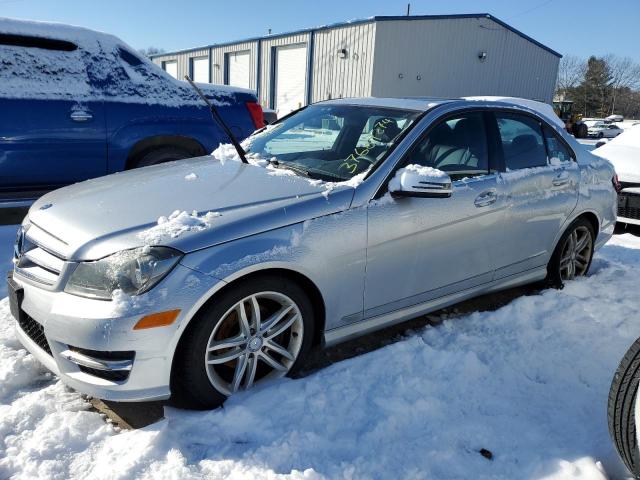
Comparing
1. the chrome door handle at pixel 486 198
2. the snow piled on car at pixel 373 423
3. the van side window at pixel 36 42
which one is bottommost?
the snow piled on car at pixel 373 423

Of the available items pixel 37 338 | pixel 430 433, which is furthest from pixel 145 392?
pixel 430 433

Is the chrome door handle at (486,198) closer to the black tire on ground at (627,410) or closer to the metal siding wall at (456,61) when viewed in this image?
the black tire on ground at (627,410)

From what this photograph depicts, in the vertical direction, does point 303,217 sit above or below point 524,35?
below

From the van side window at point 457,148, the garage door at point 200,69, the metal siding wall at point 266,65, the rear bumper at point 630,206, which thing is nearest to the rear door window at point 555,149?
the van side window at point 457,148

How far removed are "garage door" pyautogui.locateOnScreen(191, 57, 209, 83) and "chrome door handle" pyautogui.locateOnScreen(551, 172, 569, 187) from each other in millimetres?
30731

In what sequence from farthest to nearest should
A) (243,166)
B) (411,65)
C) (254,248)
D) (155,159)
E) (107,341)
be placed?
(411,65) < (155,159) < (243,166) < (254,248) < (107,341)

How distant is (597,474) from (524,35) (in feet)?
91.3

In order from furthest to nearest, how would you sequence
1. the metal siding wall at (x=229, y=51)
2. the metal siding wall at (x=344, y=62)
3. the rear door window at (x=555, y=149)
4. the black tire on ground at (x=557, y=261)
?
the metal siding wall at (x=229, y=51) → the metal siding wall at (x=344, y=62) → the black tire on ground at (x=557, y=261) → the rear door window at (x=555, y=149)

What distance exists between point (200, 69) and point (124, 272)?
111 feet

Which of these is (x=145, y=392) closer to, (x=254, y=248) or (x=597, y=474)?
(x=254, y=248)

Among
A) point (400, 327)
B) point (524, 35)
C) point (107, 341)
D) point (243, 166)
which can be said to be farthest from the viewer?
point (524, 35)

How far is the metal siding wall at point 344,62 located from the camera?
72.4 ft

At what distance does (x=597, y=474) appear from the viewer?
2.19m

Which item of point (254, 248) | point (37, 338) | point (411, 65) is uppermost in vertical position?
point (411, 65)
